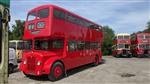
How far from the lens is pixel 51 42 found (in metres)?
13.0

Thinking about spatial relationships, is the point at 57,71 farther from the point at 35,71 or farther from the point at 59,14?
the point at 59,14

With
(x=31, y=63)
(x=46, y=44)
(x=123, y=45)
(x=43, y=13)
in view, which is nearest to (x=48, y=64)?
(x=31, y=63)

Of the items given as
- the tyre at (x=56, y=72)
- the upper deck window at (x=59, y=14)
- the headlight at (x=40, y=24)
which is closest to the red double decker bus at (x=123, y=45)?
the upper deck window at (x=59, y=14)

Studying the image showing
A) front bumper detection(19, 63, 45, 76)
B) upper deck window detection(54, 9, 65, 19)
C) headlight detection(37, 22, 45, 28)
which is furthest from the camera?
upper deck window detection(54, 9, 65, 19)

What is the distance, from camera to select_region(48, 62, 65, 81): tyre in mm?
11751

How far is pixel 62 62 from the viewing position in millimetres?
12953

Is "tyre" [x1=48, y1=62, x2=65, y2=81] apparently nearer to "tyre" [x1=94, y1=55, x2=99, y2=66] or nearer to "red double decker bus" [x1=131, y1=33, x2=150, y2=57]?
"tyre" [x1=94, y1=55, x2=99, y2=66]

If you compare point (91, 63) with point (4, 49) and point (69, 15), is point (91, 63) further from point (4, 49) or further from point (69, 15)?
point (4, 49)

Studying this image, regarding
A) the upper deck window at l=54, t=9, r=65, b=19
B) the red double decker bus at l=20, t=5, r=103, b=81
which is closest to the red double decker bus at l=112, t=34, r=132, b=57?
the red double decker bus at l=20, t=5, r=103, b=81

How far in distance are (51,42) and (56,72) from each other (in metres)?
1.83

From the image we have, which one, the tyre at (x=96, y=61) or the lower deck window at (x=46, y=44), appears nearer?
the lower deck window at (x=46, y=44)

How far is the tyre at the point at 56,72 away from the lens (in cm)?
1175

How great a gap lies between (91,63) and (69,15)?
6.48 meters

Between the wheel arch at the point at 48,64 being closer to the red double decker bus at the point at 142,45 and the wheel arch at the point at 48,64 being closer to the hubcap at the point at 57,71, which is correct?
the hubcap at the point at 57,71
